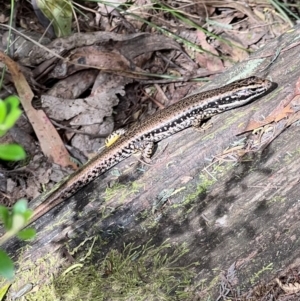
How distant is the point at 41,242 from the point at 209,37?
335 centimetres

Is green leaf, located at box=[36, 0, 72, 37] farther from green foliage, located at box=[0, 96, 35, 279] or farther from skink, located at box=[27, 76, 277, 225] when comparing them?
green foliage, located at box=[0, 96, 35, 279]

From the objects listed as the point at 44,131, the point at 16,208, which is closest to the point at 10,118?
the point at 16,208

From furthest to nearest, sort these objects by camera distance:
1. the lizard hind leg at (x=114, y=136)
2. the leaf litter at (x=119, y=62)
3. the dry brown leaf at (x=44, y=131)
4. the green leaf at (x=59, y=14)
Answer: the green leaf at (x=59, y=14), the leaf litter at (x=119, y=62), the dry brown leaf at (x=44, y=131), the lizard hind leg at (x=114, y=136)

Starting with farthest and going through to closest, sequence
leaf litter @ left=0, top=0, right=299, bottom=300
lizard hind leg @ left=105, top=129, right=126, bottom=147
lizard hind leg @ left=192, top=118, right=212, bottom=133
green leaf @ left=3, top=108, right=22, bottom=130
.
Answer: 1. leaf litter @ left=0, top=0, right=299, bottom=300
2. lizard hind leg @ left=105, top=129, right=126, bottom=147
3. lizard hind leg @ left=192, top=118, right=212, bottom=133
4. green leaf @ left=3, top=108, right=22, bottom=130

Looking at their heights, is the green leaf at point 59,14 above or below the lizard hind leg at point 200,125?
above

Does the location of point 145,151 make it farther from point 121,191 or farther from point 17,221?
Answer: point 17,221

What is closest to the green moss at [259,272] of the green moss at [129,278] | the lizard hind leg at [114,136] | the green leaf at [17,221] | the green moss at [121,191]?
the green moss at [129,278]

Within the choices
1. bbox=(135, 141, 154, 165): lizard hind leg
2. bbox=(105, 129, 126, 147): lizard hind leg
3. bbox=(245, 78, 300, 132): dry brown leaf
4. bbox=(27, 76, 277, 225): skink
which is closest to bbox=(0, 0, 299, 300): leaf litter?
bbox=(105, 129, 126, 147): lizard hind leg

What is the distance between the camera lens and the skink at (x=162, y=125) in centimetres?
375

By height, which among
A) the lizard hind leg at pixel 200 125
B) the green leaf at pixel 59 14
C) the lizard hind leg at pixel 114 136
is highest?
the green leaf at pixel 59 14

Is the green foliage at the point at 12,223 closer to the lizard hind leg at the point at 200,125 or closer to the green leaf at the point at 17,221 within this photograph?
the green leaf at the point at 17,221

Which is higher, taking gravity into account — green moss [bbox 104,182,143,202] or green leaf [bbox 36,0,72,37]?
green leaf [bbox 36,0,72,37]

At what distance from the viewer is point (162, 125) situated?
13.5ft

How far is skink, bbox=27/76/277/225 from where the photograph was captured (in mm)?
3752
